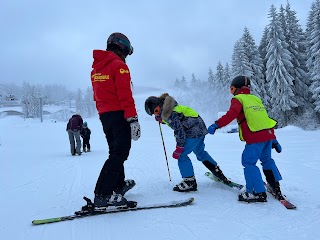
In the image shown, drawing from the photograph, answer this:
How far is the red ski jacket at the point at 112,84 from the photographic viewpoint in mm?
4293

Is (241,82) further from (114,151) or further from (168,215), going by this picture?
(168,215)

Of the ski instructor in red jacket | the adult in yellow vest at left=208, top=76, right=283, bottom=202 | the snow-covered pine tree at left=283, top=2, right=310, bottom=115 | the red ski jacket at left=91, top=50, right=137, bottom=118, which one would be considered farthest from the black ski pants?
the snow-covered pine tree at left=283, top=2, right=310, bottom=115

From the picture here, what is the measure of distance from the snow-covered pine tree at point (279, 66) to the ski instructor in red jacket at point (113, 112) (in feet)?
120

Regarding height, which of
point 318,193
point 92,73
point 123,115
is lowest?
point 318,193

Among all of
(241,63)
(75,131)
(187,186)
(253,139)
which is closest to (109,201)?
(187,186)

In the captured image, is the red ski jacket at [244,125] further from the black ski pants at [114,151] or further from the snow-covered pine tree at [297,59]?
the snow-covered pine tree at [297,59]

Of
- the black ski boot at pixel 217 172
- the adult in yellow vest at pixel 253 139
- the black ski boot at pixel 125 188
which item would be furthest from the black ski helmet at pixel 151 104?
the black ski boot at pixel 217 172

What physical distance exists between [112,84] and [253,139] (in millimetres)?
2332

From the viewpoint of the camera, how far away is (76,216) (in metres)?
3.92

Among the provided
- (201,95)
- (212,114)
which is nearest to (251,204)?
(212,114)

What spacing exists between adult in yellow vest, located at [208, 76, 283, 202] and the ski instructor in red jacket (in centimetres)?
130

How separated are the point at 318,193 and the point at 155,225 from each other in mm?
2968

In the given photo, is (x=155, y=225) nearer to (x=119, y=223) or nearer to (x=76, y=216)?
(x=119, y=223)

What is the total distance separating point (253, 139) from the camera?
177 inches
